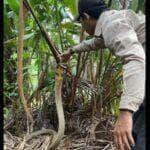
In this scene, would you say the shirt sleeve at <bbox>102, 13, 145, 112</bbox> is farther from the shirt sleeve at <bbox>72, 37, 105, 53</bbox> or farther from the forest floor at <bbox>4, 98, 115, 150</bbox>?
the forest floor at <bbox>4, 98, 115, 150</bbox>

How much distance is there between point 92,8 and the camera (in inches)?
97.0

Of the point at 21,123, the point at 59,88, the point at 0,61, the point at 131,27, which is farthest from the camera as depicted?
the point at 21,123

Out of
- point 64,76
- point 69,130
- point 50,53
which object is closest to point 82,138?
point 69,130

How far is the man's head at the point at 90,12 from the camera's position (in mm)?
2445

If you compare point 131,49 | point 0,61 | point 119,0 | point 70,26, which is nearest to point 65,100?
point 70,26

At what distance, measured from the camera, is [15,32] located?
3.63m

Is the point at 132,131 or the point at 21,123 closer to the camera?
the point at 132,131

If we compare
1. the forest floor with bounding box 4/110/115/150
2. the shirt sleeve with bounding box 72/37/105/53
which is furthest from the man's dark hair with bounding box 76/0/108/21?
the forest floor with bounding box 4/110/115/150

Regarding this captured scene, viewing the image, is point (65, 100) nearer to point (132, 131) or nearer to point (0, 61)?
point (132, 131)

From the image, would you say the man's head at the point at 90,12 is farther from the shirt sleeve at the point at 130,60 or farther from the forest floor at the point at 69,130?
the forest floor at the point at 69,130

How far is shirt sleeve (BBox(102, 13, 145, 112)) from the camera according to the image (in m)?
1.83

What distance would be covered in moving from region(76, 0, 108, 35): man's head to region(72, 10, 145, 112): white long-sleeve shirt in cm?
17

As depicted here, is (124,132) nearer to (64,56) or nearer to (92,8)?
(92,8)

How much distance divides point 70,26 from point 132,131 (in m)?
1.59
